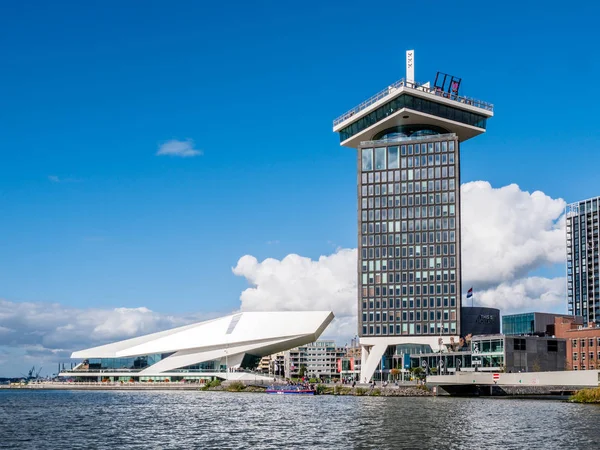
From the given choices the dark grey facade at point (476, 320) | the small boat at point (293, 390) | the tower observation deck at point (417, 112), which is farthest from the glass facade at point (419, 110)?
the small boat at point (293, 390)

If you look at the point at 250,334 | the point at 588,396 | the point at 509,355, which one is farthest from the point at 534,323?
the point at 588,396

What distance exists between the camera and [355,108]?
185250 millimetres

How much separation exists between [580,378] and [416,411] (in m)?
40.3

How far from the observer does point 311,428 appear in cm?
6375

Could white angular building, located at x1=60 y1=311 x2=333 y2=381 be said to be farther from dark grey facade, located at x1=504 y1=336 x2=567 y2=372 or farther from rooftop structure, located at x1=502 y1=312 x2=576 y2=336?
dark grey facade, located at x1=504 y1=336 x2=567 y2=372

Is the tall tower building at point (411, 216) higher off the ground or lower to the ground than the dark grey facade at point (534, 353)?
higher

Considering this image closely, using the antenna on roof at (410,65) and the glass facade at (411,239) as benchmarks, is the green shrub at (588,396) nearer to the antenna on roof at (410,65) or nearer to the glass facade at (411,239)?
Answer: the glass facade at (411,239)

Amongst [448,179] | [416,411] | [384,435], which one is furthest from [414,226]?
[384,435]

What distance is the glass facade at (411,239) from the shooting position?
172m

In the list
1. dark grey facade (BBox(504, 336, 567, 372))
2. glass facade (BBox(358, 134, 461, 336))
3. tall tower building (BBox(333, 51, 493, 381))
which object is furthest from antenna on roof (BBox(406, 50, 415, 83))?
dark grey facade (BBox(504, 336, 567, 372))

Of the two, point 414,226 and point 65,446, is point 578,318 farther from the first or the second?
point 65,446

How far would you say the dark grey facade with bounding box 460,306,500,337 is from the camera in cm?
17450

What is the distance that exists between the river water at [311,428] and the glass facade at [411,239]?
266 ft

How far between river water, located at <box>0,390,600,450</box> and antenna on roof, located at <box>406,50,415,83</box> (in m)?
98.6
